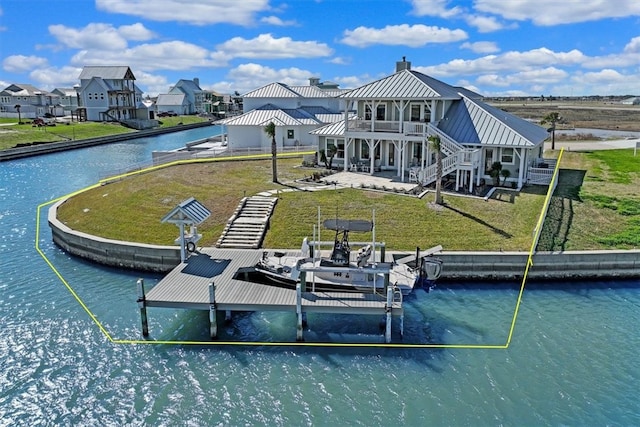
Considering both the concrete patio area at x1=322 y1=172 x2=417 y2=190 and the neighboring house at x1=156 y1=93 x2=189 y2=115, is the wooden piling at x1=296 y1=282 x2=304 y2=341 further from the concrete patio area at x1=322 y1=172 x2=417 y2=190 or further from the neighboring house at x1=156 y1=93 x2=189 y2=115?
the neighboring house at x1=156 y1=93 x2=189 y2=115

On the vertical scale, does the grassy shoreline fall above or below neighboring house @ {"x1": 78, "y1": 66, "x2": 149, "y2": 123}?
below

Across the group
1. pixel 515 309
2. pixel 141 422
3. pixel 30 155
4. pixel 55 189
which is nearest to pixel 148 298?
pixel 141 422

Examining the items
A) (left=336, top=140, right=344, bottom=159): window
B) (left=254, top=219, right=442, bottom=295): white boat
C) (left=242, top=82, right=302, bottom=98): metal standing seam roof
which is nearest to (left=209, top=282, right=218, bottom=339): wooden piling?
(left=254, top=219, right=442, bottom=295): white boat

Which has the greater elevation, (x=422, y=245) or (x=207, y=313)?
(x=422, y=245)

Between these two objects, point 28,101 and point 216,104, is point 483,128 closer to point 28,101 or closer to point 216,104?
point 216,104

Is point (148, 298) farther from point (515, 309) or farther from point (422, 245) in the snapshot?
point (515, 309)

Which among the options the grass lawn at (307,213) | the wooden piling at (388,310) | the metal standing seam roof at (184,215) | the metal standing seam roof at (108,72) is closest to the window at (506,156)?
the grass lawn at (307,213)

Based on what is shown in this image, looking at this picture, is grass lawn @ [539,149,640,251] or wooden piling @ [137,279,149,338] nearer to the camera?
wooden piling @ [137,279,149,338]

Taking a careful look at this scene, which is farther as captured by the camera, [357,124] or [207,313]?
[357,124]
